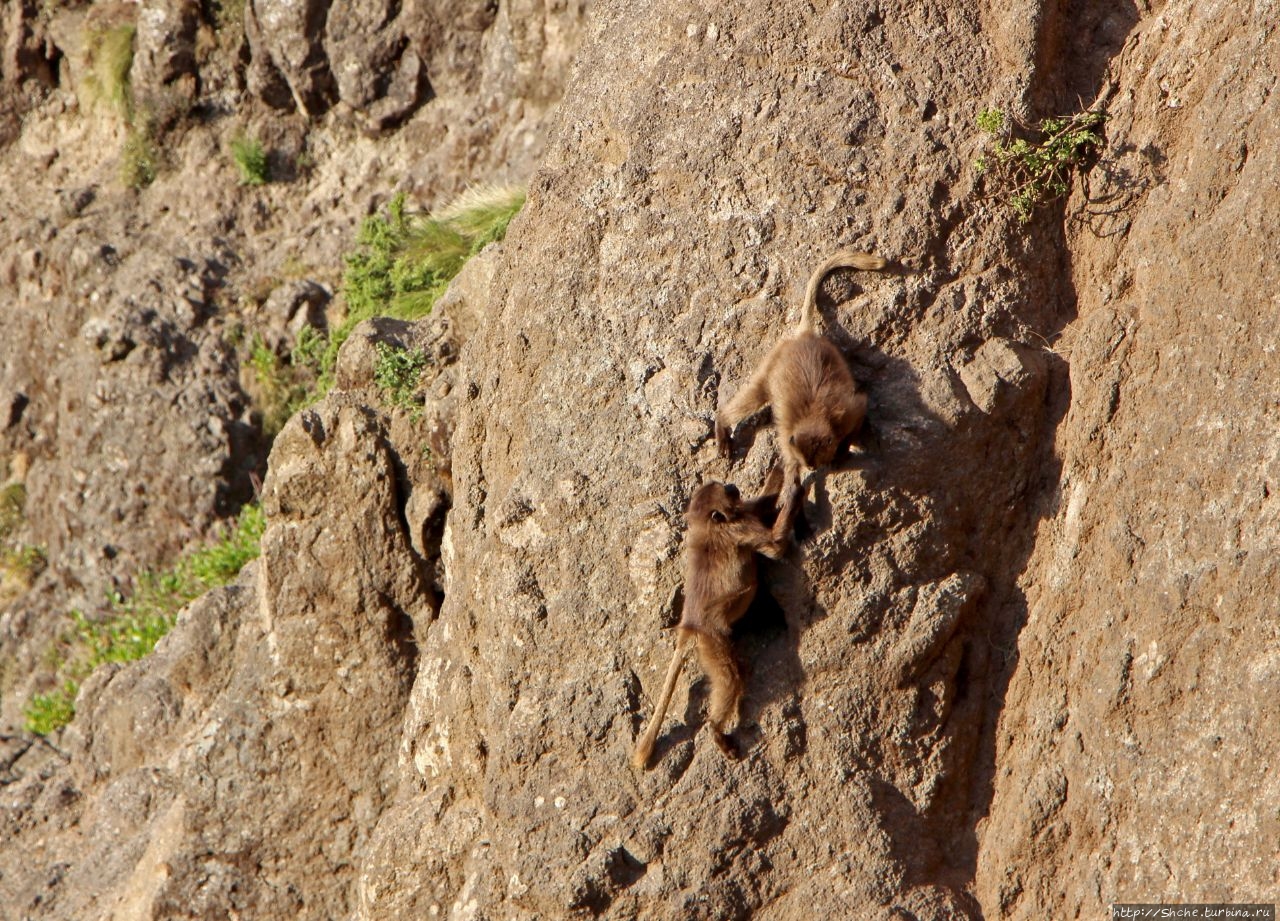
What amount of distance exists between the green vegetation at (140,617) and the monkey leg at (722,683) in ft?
17.2

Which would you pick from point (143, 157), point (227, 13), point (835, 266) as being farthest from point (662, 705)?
point (227, 13)

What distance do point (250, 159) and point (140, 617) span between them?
155 inches

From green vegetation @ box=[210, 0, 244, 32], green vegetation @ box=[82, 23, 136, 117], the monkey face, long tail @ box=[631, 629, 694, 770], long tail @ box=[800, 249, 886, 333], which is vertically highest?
green vegetation @ box=[210, 0, 244, 32]

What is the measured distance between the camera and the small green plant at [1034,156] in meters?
6.10

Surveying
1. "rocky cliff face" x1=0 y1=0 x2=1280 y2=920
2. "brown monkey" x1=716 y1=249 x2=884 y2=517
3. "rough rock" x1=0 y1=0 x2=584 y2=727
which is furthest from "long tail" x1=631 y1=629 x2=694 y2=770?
"rough rock" x1=0 y1=0 x2=584 y2=727

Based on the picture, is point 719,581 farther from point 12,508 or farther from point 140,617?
point 12,508

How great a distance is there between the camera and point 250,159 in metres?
11.5

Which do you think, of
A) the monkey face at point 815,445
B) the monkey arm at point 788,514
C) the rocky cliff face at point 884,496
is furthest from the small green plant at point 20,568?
the monkey face at point 815,445

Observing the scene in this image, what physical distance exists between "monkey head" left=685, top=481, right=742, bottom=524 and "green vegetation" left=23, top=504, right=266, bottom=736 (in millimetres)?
5154

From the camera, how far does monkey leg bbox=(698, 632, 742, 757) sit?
5.70 meters

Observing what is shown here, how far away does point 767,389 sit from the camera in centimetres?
589

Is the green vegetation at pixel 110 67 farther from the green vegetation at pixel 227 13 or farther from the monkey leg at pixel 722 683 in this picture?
the monkey leg at pixel 722 683

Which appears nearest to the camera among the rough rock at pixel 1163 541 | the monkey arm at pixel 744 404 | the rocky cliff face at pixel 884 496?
the rough rock at pixel 1163 541

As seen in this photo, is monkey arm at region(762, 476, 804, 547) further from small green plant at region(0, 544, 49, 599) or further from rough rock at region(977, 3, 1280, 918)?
small green plant at region(0, 544, 49, 599)
